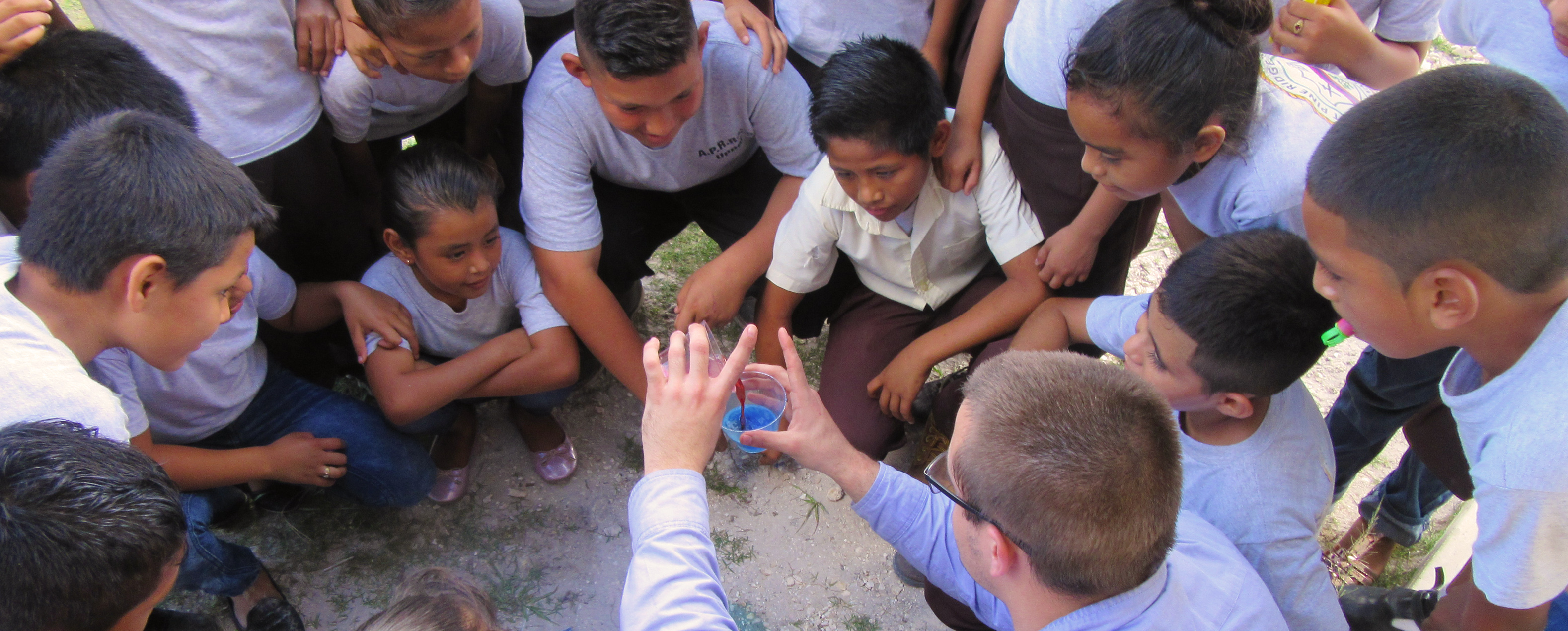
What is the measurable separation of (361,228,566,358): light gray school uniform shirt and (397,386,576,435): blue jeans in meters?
0.17

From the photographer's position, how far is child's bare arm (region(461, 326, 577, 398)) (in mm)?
2596

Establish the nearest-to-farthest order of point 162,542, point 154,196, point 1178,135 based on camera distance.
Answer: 1. point 162,542
2. point 154,196
3. point 1178,135

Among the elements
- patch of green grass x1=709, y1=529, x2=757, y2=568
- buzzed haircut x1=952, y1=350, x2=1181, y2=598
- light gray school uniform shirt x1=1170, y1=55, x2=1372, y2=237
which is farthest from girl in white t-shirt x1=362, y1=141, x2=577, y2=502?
light gray school uniform shirt x1=1170, y1=55, x2=1372, y2=237

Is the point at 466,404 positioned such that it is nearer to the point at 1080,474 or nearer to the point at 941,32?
the point at 941,32

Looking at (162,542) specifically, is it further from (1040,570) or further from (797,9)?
(797,9)

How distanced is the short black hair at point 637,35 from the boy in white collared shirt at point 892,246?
0.41 metres

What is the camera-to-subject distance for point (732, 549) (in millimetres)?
2633

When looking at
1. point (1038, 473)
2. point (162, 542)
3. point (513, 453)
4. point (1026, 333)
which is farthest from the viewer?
point (513, 453)

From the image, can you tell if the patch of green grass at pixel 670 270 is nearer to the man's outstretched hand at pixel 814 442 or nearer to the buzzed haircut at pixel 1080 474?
the man's outstretched hand at pixel 814 442

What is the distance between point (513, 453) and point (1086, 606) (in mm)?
2025

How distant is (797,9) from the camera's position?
9.52ft

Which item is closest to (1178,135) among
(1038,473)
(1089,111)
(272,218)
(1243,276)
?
(1089,111)

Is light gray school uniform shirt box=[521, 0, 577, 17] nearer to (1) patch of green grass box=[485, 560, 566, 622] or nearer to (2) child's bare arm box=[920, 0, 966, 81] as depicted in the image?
(2) child's bare arm box=[920, 0, 966, 81]

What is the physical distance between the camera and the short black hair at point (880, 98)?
2291 millimetres
